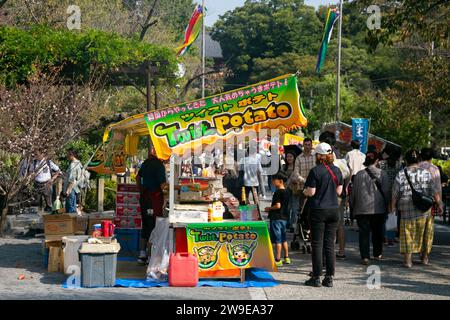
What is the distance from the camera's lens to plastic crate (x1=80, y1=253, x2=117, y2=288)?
10453 millimetres

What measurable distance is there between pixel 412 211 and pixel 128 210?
15.4 ft

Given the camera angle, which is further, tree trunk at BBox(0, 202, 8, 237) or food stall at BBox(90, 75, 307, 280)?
tree trunk at BBox(0, 202, 8, 237)

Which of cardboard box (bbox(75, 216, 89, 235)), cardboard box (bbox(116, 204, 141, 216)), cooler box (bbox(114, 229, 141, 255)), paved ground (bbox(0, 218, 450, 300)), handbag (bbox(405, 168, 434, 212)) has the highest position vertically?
handbag (bbox(405, 168, 434, 212))

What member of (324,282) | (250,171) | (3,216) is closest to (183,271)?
(324,282)

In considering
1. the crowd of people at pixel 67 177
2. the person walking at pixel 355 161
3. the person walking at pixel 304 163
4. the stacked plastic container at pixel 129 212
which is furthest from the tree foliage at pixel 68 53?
the person walking at pixel 304 163

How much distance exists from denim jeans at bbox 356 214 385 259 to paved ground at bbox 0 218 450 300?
233 millimetres

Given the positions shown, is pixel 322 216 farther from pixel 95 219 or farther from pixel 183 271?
pixel 95 219

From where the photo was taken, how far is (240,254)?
1113 cm

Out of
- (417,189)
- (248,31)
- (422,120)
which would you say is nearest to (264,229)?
(417,189)

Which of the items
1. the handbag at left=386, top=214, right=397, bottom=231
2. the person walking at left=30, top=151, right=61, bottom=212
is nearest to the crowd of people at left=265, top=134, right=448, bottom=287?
the handbag at left=386, top=214, right=397, bottom=231

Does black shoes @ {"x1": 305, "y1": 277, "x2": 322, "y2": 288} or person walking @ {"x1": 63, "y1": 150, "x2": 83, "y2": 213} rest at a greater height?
person walking @ {"x1": 63, "y1": 150, "x2": 83, "y2": 213}

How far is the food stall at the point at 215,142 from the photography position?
11.1 metres

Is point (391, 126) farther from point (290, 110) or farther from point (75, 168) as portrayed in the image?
point (290, 110)

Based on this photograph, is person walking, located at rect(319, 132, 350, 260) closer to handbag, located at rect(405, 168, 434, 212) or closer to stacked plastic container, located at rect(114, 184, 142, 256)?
handbag, located at rect(405, 168, 434, 212)
